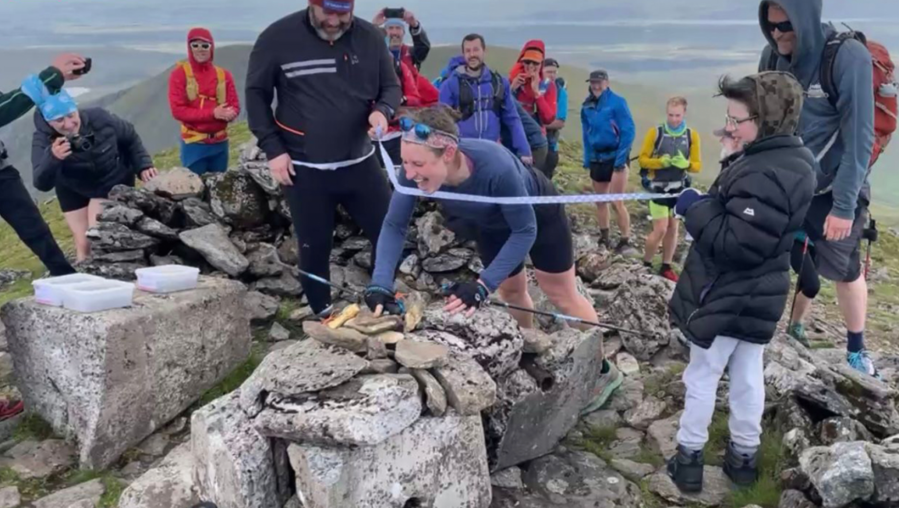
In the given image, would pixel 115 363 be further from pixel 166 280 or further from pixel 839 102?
pixel 839 102

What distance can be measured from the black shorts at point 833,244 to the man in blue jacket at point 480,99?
3.55 metres

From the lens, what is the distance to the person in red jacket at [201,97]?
971cm

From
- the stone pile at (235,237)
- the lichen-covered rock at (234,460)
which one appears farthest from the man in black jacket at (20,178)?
the lichen-covered rock at (234,460)

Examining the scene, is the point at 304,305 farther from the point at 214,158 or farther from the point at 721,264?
the point at 721,264

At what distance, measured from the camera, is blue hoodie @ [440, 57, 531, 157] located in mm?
9258

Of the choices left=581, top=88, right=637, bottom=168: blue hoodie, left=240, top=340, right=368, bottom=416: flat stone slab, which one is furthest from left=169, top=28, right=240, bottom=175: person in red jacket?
left=240, top=340, right=368, bottom=416: flat stone slab

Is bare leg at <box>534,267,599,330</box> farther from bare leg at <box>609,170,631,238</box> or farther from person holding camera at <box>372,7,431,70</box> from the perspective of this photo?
bare leg at <box>609,170,631,238</box>

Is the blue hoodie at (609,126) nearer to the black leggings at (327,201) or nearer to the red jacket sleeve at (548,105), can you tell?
the red jacket sleeve at (548,105)

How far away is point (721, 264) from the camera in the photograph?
191 inches

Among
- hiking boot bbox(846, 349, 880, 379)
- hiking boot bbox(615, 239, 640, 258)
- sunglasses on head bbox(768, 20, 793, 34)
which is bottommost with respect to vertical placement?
hiking boot bbox(615, 239, 640, 258)

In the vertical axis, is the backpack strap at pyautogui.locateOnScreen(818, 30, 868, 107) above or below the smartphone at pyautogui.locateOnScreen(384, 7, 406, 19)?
below

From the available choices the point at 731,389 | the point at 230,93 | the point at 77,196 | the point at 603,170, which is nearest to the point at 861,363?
the point at 731,389

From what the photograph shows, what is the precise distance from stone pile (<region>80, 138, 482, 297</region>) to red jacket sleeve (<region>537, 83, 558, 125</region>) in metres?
2.53

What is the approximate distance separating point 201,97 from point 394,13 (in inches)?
116
